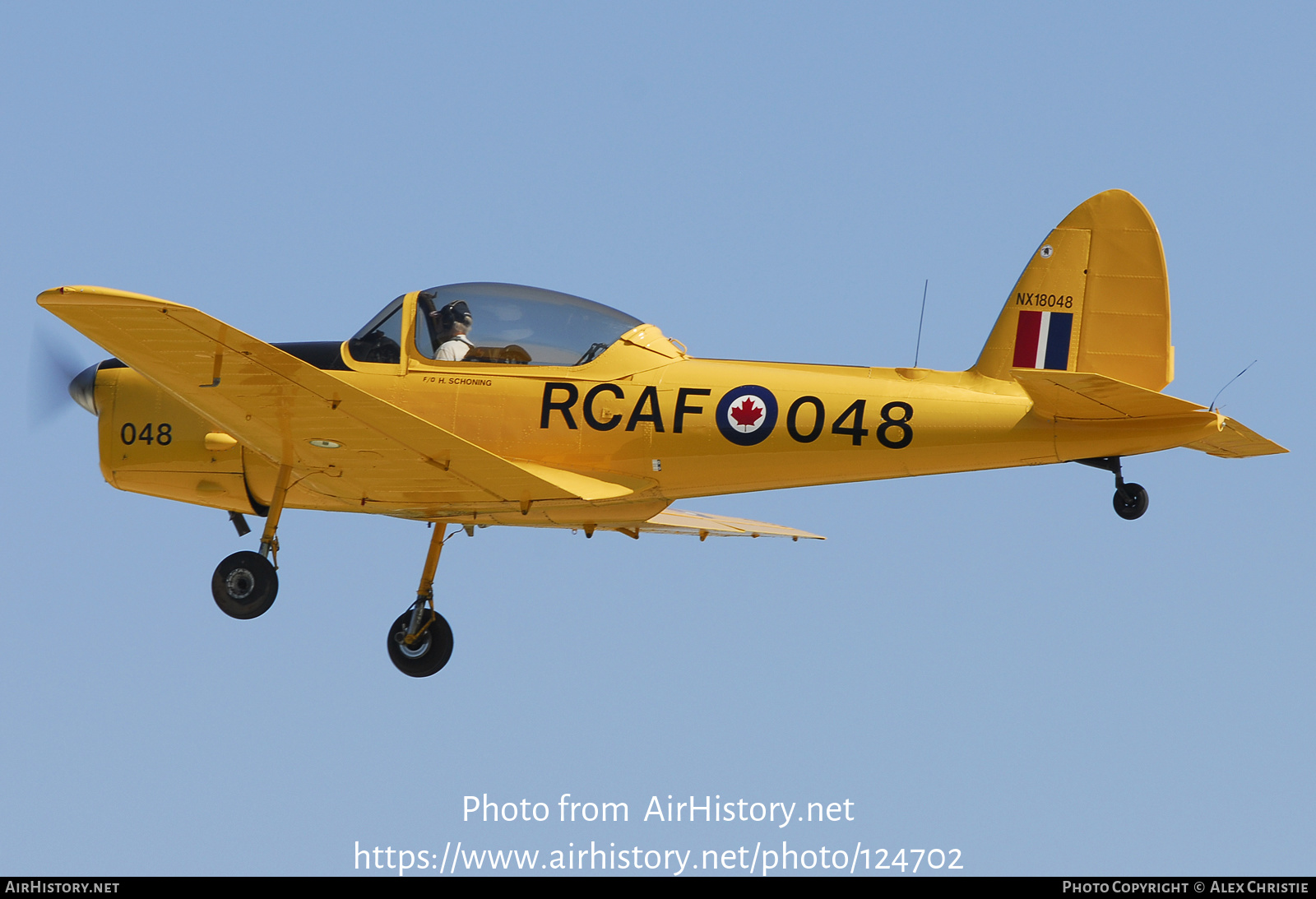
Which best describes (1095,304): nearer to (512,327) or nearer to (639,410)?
(639,410)

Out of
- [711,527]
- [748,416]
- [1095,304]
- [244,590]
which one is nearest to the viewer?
[1095,304]

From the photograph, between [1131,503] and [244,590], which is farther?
[244,590]

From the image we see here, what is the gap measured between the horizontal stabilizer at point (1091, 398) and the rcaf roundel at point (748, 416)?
1690 mm

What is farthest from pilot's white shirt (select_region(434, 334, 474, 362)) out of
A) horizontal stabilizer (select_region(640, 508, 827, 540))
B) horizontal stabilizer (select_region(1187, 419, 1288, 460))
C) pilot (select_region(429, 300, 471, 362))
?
horizontal stabilizer (select_region(1187, 419, 1288, 460))

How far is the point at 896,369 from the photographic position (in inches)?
437

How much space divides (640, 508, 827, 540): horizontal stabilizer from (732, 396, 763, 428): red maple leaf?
2753 mm

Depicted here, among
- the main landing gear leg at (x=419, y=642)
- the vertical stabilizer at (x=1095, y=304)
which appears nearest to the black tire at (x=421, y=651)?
the main landing gear leg at (x=419, y=642)

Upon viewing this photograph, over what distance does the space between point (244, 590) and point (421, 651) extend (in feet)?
5.99

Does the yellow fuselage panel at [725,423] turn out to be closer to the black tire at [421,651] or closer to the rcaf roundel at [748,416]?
the rcaf roundel at [748,416]

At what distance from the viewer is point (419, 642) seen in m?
12.6

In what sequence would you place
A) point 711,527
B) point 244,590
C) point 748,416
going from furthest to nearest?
point 711,527 < point 244,590 < point 748,416

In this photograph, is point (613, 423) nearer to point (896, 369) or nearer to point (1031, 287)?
point (896, 369)

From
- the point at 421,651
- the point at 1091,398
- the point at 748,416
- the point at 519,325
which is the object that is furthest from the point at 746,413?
the point at 421,651

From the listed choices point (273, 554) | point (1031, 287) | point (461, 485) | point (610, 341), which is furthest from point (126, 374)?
point (1031, 287)
